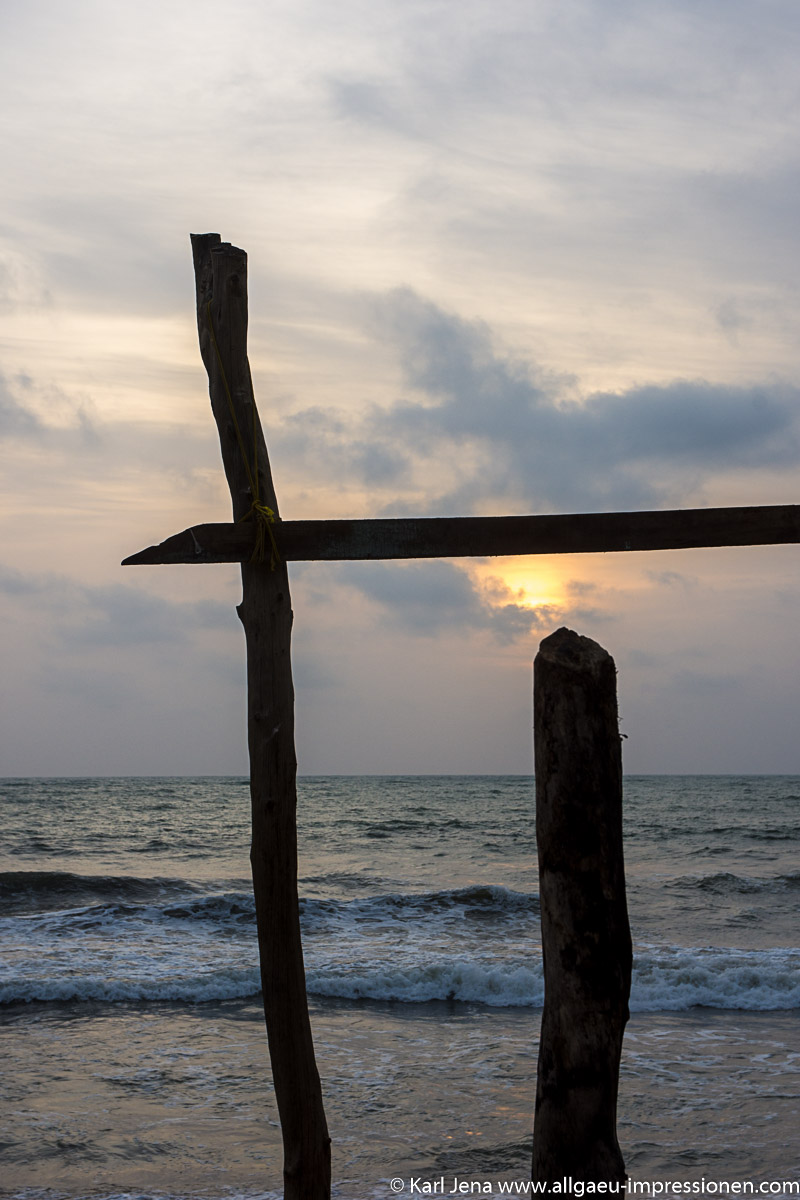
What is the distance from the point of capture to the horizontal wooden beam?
3658 mm

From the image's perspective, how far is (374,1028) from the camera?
9.85 m

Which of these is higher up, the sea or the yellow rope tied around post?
the yellow rope tied around post

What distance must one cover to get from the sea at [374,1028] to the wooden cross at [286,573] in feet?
8.70

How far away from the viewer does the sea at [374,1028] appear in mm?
6355

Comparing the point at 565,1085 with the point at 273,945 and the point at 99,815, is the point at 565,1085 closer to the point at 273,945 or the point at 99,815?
the point at 273,945

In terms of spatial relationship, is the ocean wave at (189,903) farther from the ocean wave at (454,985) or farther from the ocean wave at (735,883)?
the ocean wave at (454,985)

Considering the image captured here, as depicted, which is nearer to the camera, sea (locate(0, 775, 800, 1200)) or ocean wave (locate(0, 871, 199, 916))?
sea (locate(0, 775, 800, 1200))

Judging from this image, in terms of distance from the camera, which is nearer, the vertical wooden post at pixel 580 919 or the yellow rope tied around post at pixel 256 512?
the vertical wooden post at pixel 580 919

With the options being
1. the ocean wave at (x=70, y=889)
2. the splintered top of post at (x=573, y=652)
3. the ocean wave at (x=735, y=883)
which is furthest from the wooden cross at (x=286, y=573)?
the ocean wave at (x=735, y=883)

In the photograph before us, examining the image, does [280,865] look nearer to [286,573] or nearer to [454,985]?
[286,573]

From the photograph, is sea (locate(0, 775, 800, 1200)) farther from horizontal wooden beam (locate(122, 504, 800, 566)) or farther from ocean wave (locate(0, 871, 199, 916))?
horizontal wooden beam (locate(122, 504, 800, 566))

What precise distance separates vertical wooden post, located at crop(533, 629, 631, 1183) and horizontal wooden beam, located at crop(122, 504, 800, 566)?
2.03 feet

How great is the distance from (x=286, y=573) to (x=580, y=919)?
1.73 m

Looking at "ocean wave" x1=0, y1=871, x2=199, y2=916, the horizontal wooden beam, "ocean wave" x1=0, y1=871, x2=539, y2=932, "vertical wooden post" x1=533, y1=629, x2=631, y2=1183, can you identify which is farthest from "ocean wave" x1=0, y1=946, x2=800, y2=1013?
the horizontal wooden beam
